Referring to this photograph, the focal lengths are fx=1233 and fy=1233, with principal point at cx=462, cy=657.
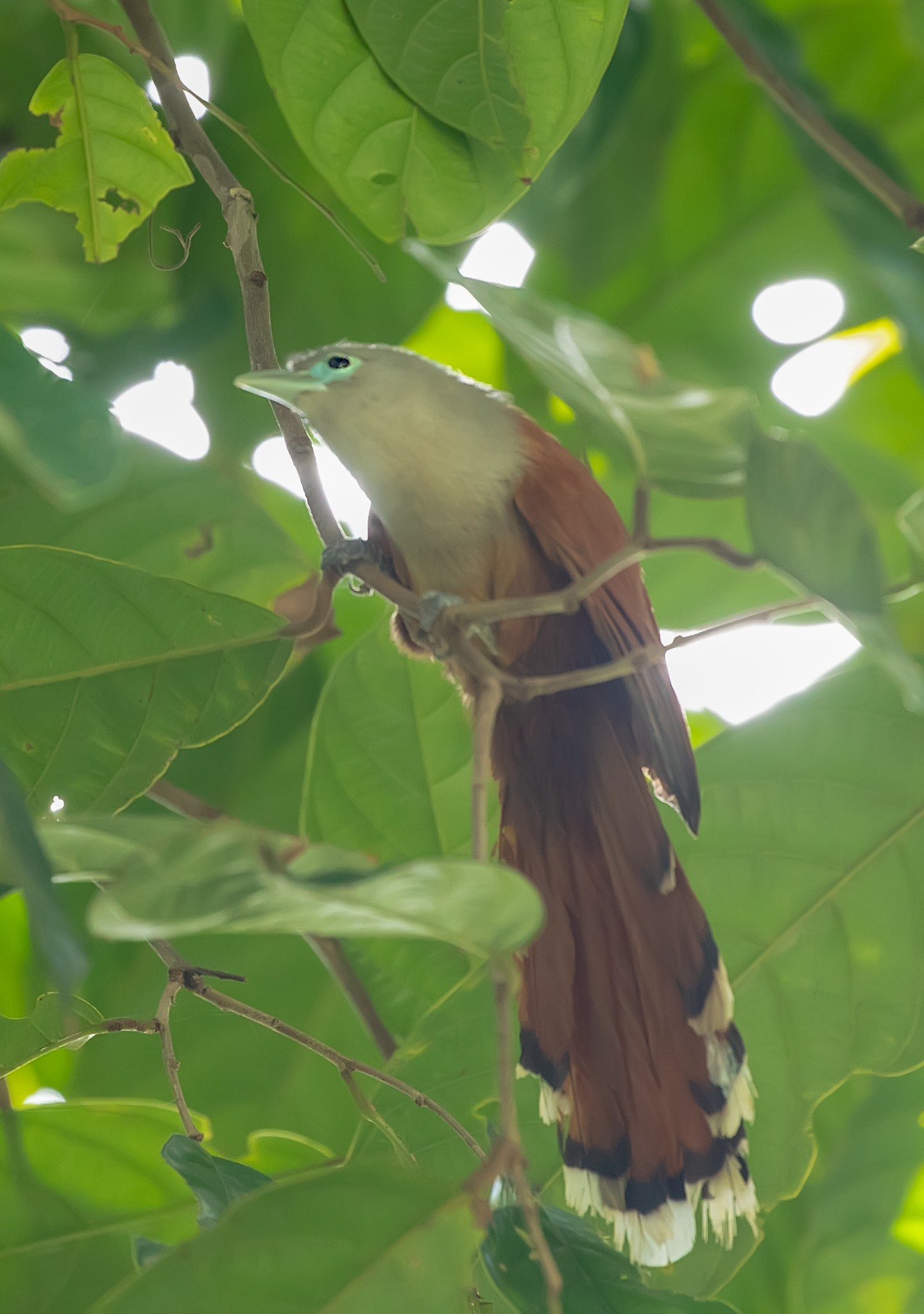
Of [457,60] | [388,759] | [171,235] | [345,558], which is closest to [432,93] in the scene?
[457,60]

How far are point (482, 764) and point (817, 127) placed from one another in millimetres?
856

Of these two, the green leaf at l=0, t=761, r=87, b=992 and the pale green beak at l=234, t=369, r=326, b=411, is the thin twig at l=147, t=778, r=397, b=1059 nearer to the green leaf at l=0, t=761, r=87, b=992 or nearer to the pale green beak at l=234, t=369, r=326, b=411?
the pale green beak at l=234, t=369, r=326, b=411

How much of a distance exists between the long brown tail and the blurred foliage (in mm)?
79

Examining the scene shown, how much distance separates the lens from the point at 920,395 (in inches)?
68.7

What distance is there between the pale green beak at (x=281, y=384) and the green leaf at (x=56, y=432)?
0.40 meters

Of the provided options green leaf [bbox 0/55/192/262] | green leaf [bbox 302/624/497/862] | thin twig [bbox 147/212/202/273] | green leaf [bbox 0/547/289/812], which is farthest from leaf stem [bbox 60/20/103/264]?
green leaf [bbox 302/624/497/862]

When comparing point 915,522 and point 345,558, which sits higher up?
point 345,558

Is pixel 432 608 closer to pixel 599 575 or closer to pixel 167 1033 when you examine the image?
pixel 599 575

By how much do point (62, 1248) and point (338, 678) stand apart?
26.6 inches

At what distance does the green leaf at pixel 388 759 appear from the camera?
1.44 metres

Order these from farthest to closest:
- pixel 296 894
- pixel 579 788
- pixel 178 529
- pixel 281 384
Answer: pixel 178 529, pixel 579 788, pixel 281 384, pixel 296 894

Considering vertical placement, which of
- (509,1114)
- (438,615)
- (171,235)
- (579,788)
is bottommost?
(509,1114)

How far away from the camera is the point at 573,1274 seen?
0.98 metres

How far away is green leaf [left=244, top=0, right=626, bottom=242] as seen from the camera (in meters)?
1.20
